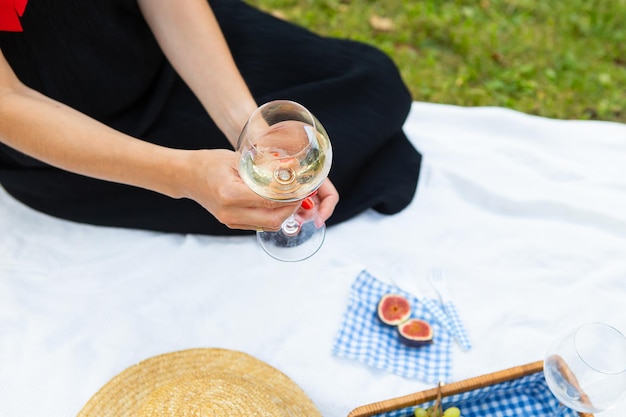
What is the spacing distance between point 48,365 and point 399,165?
1579 mm

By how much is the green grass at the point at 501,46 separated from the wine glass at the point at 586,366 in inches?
81.5

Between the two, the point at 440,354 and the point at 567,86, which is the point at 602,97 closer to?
the point at 567,86

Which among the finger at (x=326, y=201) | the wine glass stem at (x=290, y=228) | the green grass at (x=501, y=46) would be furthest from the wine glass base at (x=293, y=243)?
the green grass at (x=501, y=46)

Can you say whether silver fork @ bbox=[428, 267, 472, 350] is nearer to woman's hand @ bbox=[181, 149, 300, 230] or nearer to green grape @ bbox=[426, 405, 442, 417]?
green grape @ bbox=[426, 405, 442, 417]

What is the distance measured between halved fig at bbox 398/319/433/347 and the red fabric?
1594 mm

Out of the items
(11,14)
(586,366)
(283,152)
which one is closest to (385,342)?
(586,366)

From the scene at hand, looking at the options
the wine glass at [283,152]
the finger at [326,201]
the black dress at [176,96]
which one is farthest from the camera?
the black dress at [176,96]

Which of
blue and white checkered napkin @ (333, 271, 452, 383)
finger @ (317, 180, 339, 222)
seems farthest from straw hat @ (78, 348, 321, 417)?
finger @ (317, 180, 339, 222)

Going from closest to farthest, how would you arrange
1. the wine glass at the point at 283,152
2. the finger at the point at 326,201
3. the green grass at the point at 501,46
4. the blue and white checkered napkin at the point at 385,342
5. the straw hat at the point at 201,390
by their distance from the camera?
1. the wine glass at the point at 283,152
2. the straw hat at the point at 201,390
3. the finger at the point at 326,201
4. the blue and white checkered napkin at the point at 385,342
5. the green grass at the point at 501,46

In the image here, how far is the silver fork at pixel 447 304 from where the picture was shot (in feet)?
7.51

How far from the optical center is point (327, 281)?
2.46 m

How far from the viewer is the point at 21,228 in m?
2.58

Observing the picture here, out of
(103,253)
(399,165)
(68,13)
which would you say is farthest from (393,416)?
(68,13)

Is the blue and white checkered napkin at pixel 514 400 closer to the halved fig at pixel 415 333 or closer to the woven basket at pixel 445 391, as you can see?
the woven basket at pixel 445 391
